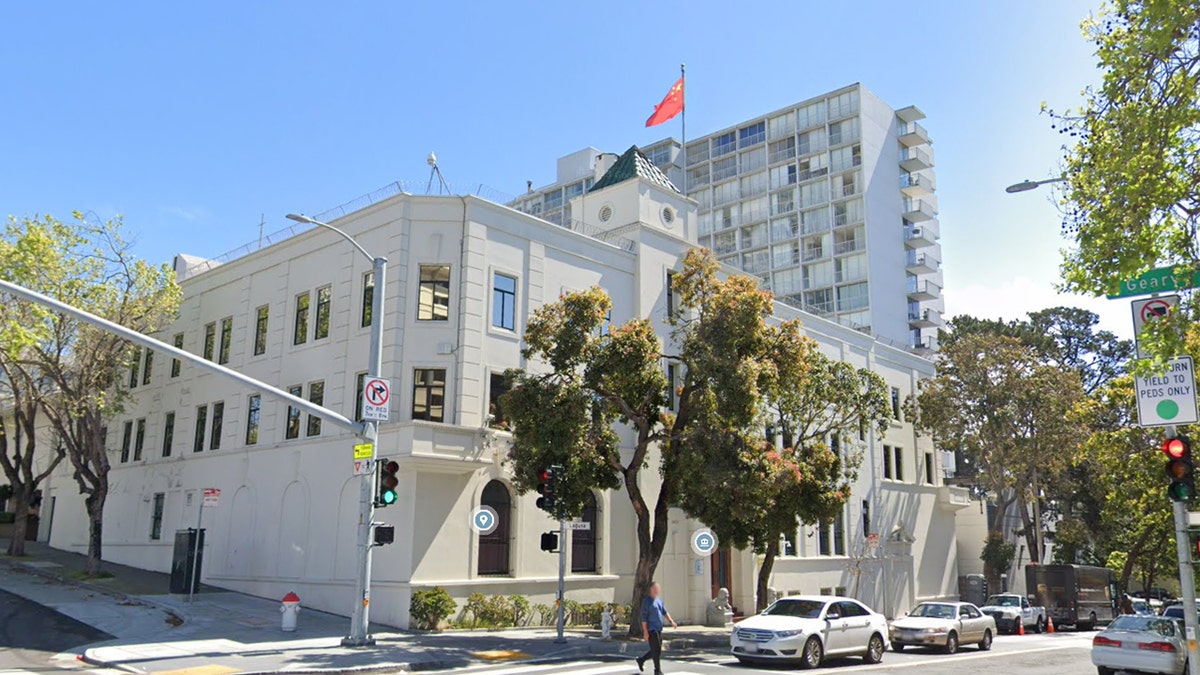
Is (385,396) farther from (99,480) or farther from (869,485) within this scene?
(869,485)

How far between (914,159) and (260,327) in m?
65.3

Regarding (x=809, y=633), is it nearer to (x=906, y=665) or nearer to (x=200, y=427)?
(x=906, y=665)

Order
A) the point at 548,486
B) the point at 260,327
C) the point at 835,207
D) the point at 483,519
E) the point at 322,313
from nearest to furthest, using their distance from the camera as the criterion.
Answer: the point at 548,486 < the point at 483,519 < the point at 322,313 < the point at 260,327 < the point at 835,207

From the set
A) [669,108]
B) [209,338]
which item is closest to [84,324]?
[209,338]

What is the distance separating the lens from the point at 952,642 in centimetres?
2545

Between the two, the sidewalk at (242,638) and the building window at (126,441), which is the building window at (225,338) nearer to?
the building window at (126,441)

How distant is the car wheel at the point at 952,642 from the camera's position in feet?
83.0

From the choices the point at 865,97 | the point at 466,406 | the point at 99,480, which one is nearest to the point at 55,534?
the point at 99,480

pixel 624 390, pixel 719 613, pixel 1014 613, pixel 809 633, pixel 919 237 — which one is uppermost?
pixel 919 237

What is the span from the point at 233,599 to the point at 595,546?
1081 centimetres

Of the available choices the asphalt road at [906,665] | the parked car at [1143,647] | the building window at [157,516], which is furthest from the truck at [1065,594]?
the building window at [157,516]

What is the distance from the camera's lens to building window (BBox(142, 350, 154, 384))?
36.9 metres

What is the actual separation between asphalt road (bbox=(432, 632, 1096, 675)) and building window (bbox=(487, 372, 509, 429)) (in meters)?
8.27

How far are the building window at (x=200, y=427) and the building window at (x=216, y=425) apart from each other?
0.53 metres
